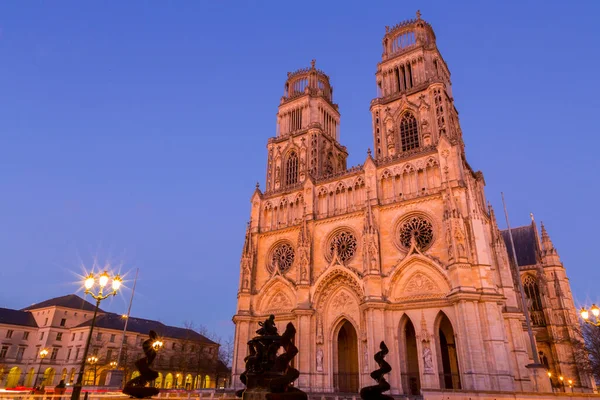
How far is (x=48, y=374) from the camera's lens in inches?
2042

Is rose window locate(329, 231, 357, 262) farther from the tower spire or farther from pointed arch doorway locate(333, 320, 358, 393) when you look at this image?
the tower spire

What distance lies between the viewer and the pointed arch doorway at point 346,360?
33.6 meters

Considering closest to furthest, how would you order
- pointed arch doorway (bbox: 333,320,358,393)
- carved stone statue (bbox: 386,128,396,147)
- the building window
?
pointed arch doorway (bbox: 333,320,358,393) < carved stone statue (bbox: 386,128,396,147) < the building window

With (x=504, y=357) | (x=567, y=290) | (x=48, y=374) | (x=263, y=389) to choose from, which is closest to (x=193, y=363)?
(x=48, y=374)

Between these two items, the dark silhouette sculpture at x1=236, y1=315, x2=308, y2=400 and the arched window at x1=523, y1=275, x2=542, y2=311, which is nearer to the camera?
the dark silhouette sculpture at x1=236, y1=315, x2=308, y2=400

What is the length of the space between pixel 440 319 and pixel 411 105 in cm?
2120

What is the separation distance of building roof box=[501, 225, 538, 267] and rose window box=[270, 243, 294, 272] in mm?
28504

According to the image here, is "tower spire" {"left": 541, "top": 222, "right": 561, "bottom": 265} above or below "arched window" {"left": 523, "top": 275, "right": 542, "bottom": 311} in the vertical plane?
above

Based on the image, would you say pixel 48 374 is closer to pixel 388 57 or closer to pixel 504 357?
pixel 504 357

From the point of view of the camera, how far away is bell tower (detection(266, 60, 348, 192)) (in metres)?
44.4

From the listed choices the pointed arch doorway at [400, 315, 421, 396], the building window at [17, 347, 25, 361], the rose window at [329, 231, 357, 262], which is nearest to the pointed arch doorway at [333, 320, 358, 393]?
the pointed arch doorway at [400, 315, 421, 396]

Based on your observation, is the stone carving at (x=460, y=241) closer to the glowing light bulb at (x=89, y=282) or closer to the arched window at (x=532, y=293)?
the arched window at (x=532, y=293)

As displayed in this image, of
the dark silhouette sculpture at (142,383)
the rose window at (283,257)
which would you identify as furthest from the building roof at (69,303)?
the dark silhouette sculpture at (142,383)

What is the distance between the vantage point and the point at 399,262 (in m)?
31.8
